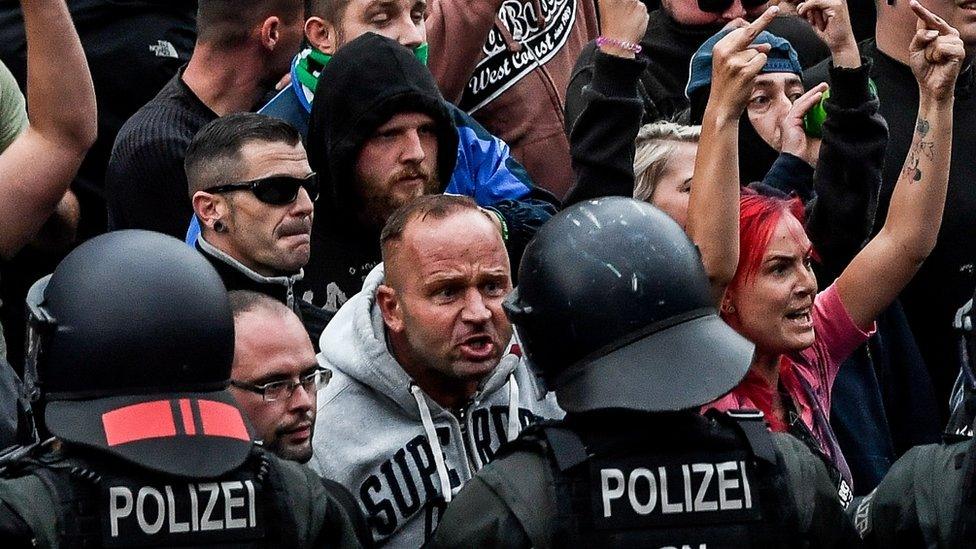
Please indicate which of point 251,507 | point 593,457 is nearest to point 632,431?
point 593,457

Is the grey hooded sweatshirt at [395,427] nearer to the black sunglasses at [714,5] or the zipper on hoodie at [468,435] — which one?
the zipper on hoodie at [468,435]

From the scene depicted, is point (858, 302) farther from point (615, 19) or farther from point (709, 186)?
point (615, 19)

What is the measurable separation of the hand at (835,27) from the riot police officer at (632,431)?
82.0 inches

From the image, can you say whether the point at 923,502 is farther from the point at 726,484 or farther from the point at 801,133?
the point at 801,133

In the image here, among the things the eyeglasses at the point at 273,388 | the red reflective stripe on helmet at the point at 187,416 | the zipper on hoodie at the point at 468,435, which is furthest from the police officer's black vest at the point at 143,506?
the zipper on hoodie at the point at 468,435

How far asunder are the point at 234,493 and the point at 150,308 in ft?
1.36

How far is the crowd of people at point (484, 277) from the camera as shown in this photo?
3.69 metres

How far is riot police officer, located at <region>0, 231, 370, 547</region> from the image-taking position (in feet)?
11.5

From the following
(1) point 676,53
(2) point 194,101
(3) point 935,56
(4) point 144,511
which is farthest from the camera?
(1) point 676,53

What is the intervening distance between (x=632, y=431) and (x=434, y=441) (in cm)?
92

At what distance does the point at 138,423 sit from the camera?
3584 millimetres

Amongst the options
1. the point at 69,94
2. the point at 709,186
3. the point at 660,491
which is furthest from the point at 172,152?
the point at 660,491

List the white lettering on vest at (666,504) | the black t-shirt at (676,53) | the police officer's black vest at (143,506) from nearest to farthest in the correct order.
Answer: the police officer's black vest at (143,506) → the white lettering on vest at (666,504) → the black t-shirt at (676,53)

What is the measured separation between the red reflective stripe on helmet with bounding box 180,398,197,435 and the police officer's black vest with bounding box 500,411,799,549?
64 cm
